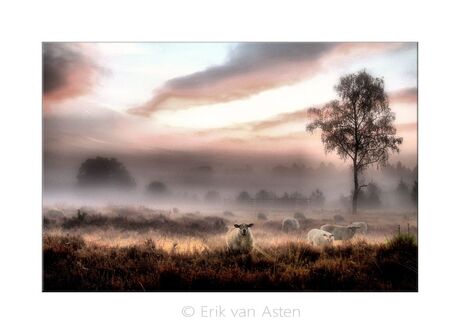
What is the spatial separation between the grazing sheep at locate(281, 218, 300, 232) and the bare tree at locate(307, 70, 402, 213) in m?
1.24

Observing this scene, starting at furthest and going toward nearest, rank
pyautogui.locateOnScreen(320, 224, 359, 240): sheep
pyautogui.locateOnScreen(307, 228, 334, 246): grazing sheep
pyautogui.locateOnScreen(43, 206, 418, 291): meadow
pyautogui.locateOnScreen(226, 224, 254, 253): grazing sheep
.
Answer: pyautogui.locateOnScreen(320, 224, 359, 240): sheep → pyautogui.locateOnScreen(307, 228, 334, 246): grazing sheep → pyautogui.locateOnScreen(226, 224, 254, 253): grazing sheep → pyautogui.locateOnScreen(43, 206, 418, 291): meadow

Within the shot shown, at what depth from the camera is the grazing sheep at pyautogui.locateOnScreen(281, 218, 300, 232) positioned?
474 inches

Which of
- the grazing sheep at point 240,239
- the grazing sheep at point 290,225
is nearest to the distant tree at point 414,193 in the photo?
the grazing sheep at point 290,225

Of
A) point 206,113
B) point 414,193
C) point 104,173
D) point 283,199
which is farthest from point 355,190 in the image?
point 104,173

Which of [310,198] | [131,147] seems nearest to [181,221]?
[131,147]

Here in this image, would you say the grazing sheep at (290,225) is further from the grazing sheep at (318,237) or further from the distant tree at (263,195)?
the distant tree at (263,195)

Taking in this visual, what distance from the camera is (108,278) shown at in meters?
11.8

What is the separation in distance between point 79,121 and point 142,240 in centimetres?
276

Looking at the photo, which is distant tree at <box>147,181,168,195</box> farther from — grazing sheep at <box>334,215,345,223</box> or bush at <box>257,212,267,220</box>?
grazing sheep at <box>334,215,345,223</box>

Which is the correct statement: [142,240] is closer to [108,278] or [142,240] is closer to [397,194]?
[108,278]

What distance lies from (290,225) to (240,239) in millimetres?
1072

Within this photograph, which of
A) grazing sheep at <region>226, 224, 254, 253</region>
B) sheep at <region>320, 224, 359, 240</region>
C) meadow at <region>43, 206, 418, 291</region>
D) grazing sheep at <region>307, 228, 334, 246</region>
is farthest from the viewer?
sheep at <region>320, 224, 359, 240</region>

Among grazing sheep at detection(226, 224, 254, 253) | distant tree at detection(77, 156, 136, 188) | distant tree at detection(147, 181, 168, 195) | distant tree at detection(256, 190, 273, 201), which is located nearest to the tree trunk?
distant tree at detection(256, 190, 273, 201)

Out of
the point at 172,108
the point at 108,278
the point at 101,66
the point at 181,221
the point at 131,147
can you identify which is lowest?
the point at 108,278
